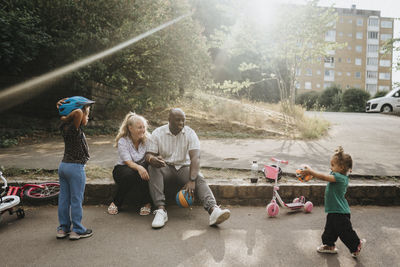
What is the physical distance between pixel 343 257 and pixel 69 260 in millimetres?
2421

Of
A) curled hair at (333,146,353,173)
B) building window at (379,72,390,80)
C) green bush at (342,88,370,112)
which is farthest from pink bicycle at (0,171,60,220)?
building window at (379,72,390,80)

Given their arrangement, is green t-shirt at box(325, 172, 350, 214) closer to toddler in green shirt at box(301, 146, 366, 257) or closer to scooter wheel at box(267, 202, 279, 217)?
toddler in green shirt at box(301, 146, 366, 257)

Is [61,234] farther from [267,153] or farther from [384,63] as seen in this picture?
[384,63]

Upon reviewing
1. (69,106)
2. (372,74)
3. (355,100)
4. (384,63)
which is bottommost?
(69,106)

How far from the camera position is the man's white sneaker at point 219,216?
310cm

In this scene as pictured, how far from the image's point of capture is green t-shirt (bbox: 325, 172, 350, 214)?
8.50ft

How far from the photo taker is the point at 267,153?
251 inches

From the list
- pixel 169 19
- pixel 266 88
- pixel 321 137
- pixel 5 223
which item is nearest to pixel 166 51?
pixel 169 19

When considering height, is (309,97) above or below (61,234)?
above

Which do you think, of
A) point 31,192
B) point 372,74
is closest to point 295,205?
point 31,192

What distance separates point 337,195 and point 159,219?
1.87 m

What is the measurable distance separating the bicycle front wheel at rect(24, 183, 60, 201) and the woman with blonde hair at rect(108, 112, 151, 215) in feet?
2.76

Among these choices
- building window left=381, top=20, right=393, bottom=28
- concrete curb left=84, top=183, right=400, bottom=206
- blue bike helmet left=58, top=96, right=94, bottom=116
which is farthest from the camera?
building window left=381, top=20, right=393, bottom=28

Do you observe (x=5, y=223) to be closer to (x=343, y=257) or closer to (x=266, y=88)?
(x=343, y=257)
